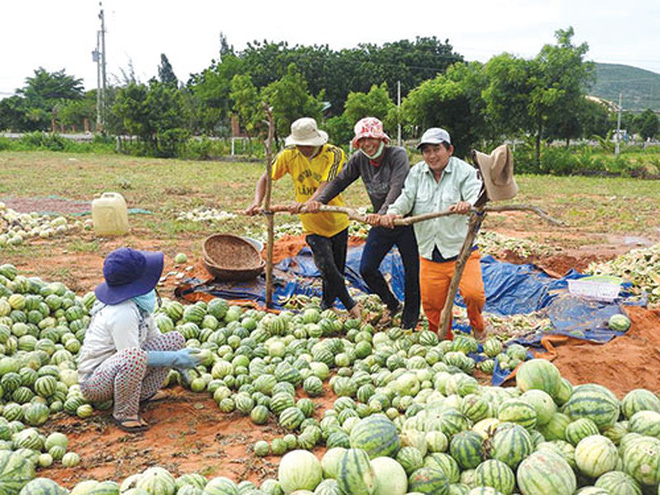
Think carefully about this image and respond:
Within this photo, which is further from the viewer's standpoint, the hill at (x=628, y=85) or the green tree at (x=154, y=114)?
the hill at (x=628, y=85)

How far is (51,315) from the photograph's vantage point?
557cm

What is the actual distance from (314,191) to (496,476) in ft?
13.9

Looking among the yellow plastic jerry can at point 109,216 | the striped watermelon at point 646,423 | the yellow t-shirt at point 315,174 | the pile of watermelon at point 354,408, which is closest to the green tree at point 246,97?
the yellow plastic jerry can at point 109,216

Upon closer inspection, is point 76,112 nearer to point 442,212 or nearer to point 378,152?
point 378,152

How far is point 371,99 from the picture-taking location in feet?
99.8

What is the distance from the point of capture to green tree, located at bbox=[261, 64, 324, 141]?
2948 cm

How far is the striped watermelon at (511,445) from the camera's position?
2.65m

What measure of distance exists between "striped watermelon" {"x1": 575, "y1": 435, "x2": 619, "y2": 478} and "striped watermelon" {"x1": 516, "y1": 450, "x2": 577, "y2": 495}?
15 cm

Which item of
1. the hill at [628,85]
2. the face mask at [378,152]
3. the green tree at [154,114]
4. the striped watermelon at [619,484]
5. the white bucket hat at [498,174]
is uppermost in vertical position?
the hill at [628,85]

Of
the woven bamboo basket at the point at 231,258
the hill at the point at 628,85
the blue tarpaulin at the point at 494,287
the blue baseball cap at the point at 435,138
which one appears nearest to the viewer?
the blue baseball cap at the point at 435,138

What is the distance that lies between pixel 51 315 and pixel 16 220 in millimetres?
6450

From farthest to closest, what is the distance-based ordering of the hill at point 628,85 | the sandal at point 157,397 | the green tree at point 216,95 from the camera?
the hill at point 628,85 < the green tree at point 216,95 < the sandal at point 157,397

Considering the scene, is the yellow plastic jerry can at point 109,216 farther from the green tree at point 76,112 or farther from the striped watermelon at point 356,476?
the green tree at point 76,112

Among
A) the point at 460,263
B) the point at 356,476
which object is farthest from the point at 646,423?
the point at 460,263
